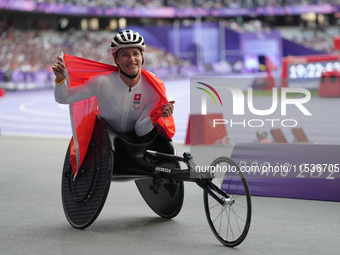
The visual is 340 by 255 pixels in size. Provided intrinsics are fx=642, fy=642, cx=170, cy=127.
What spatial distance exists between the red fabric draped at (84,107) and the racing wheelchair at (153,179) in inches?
2.4

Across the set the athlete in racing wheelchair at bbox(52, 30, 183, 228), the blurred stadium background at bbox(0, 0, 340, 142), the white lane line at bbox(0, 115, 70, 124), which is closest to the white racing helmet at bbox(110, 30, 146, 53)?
the athlete in racing wheelchair at bbox(52, 30, 183, 228)

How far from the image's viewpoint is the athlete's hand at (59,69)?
5070 millimetres

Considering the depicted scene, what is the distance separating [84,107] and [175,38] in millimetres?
54416

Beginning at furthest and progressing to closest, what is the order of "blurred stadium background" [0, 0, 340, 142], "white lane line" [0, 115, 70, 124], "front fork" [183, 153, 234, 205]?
"blurred stadium background" [0, 0, 340, 142] → "white lane line" [0, 115, 70, 124] → "front fork" [183, 153, 234, 205]

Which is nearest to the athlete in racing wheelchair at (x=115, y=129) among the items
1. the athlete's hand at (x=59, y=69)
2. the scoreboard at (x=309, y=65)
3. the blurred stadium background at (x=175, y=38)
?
the athlete's hand at (x=59, y=69)

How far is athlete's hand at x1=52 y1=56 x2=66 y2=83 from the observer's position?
507 cm

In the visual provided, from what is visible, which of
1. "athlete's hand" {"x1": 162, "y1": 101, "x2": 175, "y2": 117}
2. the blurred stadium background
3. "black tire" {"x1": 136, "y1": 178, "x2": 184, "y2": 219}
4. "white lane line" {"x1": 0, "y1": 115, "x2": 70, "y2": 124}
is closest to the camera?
"athlete's hand" {"x1": 162, "y1": 101, "x2": 175, "y2": 117}

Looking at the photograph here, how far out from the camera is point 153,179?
214 inches

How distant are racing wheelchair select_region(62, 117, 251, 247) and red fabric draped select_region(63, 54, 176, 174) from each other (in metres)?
0.06

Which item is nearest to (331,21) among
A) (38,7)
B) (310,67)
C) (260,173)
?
(38,7)

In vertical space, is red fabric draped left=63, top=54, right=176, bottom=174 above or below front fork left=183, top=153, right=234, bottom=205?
above

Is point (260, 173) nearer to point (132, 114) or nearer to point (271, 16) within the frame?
point (132, 114)

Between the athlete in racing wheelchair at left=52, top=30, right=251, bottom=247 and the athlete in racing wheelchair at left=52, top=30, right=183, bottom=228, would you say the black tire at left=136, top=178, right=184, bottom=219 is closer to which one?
the athlete in racing wheelchair at left=52, top=30, right=251, bottom=247

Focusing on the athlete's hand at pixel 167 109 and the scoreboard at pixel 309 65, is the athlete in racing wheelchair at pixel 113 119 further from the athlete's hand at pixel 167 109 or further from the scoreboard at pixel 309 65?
the scoreboard at pixel 309 65
